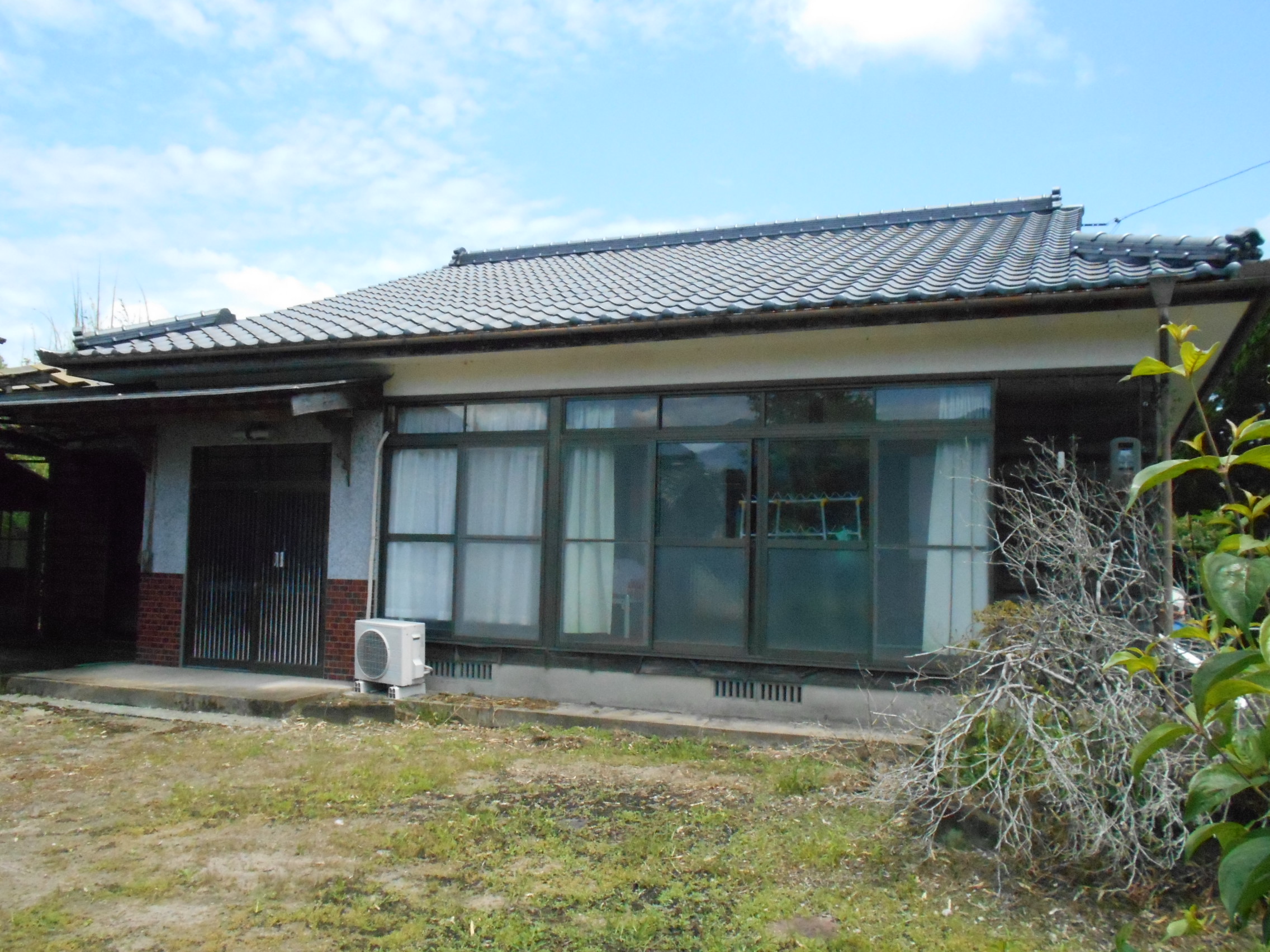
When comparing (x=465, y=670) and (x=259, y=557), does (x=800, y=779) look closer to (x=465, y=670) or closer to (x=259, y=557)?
(x=465, y=670)

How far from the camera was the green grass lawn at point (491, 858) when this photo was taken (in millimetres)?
3822

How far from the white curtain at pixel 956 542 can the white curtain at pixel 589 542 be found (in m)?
2.46

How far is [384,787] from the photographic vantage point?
5832 millimetres

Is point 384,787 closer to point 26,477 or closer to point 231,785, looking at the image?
point 231,785

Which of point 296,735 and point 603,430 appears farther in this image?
point 603,430

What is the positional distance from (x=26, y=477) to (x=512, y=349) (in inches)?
282

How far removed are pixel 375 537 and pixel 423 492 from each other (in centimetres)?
58

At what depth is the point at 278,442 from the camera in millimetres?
9227

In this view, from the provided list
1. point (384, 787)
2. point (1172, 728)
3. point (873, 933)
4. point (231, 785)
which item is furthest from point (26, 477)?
point (1172, 728)

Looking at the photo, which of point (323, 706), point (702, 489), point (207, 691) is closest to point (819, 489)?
point (702, 489)

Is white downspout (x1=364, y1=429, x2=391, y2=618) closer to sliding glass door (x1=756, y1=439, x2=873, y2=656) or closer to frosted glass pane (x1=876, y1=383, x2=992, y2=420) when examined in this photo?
sliding glass door (x1=756, y1=439, x2=873, y2=656)

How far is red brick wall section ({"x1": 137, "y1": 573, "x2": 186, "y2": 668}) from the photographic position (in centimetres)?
945

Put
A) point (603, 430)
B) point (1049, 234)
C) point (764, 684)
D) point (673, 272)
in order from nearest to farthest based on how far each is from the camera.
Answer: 1. point (764, 684)
2. point (603, 430)
3. point (1049, 234)
4. point (673, 272)

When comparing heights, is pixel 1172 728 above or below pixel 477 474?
below
